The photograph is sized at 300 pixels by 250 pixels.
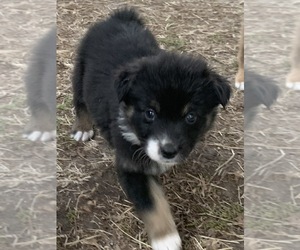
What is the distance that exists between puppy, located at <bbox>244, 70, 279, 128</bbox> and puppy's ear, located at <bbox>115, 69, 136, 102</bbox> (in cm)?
58

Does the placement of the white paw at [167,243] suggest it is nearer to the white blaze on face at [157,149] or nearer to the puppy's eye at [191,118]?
the white blaze on face at [157,149]

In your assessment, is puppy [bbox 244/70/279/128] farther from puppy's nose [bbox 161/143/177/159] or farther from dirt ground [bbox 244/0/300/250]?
puppy's nose [bbox 161/143/177/159]

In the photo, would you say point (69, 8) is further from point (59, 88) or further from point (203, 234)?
point (203, 234)

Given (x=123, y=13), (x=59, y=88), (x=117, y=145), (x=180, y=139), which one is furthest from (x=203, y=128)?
(x=59, y=88)

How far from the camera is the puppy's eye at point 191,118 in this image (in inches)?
94.8

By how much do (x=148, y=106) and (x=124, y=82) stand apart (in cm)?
15

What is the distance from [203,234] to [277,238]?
0.71 metres

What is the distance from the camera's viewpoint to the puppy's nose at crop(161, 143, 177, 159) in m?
2.30

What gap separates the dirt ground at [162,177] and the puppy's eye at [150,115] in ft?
1.99

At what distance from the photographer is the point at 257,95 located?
6.46ft

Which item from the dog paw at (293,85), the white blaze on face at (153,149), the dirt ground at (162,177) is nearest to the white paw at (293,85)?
the dog paw at (293,85)

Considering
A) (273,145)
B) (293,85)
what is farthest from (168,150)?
(293,85)

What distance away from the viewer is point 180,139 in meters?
2.36

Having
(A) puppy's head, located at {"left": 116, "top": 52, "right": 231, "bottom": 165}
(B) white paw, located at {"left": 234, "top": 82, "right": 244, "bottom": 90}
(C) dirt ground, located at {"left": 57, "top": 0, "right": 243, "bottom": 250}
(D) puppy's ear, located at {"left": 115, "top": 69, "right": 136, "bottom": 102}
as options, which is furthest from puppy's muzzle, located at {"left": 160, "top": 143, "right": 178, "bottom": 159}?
(B) white paw, located at {"left": 234, "top": 82, "right": 244, "bottom": 90}
